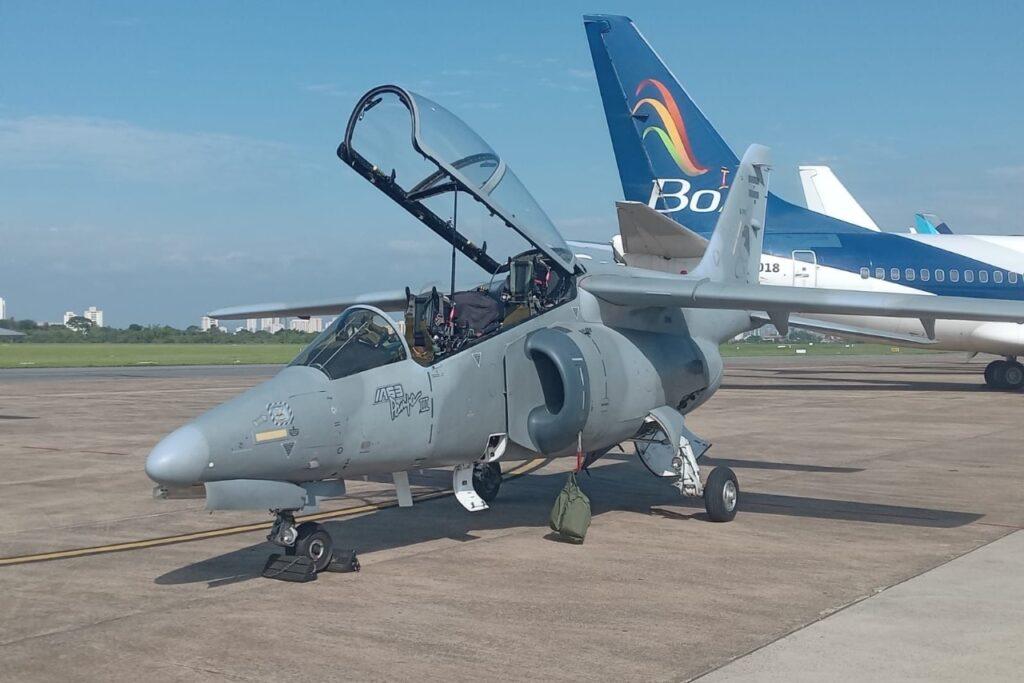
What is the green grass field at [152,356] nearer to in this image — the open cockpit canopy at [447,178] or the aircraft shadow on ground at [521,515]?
the aircraft shadow on ground at [521,515]

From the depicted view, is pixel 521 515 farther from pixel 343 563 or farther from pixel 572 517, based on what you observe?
pixel 343 563

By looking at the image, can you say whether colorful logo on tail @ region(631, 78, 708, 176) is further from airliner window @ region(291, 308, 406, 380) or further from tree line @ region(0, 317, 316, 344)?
tree line @ region(0, 317, 316, 344)

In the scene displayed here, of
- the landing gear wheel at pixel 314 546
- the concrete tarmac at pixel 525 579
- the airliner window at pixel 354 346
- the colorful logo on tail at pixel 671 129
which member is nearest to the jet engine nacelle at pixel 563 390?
the concrete tarmac at pixel 525 579

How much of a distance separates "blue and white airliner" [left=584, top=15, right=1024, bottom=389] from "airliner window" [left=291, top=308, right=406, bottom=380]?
14415 mm

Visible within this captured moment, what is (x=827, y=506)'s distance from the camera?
38.5 ft

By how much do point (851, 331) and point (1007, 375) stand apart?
7.59 meters

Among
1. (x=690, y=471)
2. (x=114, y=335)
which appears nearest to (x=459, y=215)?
(x=690, y=471)

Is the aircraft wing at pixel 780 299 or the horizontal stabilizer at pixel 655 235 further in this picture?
the horizontal stabilizer at pixel 655 235

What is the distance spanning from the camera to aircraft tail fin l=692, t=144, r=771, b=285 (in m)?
13.1

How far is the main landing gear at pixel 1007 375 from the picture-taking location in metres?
30.7

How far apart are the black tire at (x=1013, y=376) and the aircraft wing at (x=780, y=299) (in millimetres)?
A: 22401

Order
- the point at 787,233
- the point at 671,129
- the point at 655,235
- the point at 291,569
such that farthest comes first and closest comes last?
the point at 787,233 → the point at 671,129 → the point at 655,235 → the point at 291,569

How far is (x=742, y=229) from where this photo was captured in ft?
44.4

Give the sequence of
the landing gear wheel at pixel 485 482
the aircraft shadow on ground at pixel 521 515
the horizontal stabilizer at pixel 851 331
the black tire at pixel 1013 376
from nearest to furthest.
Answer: the aircraft shadow on ground at pixel 521 515, the landing gear wheel at pixel 485 482, the horizontal stabilizer at pixel 851 331, the black tire at pixel 1013 376
